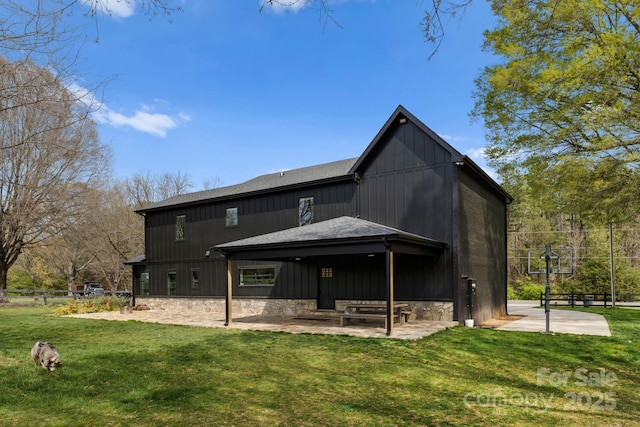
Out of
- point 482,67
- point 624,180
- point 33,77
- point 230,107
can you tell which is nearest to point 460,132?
point 482,67

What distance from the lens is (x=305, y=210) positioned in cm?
1706

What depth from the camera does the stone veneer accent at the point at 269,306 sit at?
13.6 m

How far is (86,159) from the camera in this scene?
2275 centimetres

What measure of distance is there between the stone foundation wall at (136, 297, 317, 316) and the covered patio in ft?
8.46

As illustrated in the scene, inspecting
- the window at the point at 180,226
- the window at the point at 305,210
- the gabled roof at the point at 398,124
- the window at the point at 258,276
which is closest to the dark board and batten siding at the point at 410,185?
the gabled roof at the point at 398,124

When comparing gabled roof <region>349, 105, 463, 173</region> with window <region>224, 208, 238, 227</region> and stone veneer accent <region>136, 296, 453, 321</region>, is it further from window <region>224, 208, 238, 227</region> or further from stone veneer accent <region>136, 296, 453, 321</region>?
window <region>224, 208, 238, 227</region>

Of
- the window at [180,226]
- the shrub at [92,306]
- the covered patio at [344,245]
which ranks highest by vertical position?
the window at [180,226]

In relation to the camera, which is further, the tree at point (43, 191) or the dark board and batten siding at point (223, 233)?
the tree at point (43, 191)

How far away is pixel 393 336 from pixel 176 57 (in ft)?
25.5

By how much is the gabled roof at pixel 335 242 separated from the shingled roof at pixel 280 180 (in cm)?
240

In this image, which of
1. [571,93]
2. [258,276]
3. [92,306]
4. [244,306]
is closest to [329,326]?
[258,276]

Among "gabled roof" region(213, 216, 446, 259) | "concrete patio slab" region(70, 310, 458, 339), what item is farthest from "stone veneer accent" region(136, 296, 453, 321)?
"gabled roof" region(213, 216, 446, 259)

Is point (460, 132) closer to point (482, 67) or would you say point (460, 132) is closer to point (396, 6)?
point (482, 67)

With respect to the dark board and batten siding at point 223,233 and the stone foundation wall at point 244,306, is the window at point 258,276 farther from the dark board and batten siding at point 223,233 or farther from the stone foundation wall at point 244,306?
the stone foundation wall at point 244,306
